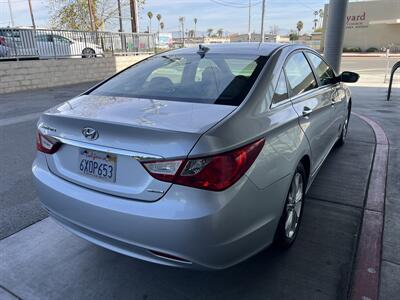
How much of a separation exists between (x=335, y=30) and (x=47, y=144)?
7.71 m

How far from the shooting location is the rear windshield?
2602 millimetres

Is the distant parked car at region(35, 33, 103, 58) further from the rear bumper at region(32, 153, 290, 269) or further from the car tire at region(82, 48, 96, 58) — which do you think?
the rear bumper at region(32, 153, 290, 269)

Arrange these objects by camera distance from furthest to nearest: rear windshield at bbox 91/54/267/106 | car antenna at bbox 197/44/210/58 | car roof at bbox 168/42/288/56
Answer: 1. car antenna at bbox 197/44/210/58
2. car roof at bbox 168/42/288/56
3. rear windshield at bbox 91/54/267/106

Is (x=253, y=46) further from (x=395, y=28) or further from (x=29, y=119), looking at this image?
(x=395, y=28)

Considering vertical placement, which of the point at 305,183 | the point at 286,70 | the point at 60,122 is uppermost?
the point at 286,70

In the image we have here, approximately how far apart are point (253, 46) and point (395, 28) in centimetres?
5299

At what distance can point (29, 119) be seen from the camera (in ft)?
25.6

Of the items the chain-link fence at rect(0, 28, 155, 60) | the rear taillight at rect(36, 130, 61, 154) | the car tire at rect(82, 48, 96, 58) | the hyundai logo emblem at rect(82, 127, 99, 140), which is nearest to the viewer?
the hyundai logo emblem at rect(82, 127, 99, 140)

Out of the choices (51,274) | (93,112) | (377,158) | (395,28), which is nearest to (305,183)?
(93,112)

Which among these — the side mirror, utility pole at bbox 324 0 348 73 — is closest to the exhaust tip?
the side mirror

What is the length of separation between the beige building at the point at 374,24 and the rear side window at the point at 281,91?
49.9 metres

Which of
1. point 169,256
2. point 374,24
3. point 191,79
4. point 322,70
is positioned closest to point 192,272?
point 169,256

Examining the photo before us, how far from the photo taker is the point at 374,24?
4844 cm

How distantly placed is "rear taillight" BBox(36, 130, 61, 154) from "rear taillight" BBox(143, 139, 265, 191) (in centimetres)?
79
